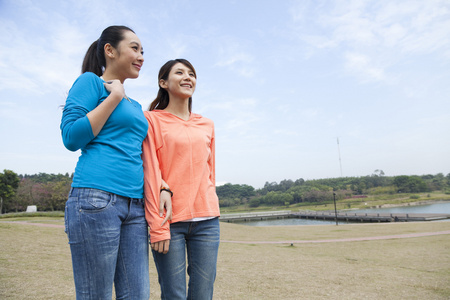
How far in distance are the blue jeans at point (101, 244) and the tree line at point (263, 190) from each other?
3804 centimetres

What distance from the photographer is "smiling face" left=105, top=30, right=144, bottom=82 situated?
168cm

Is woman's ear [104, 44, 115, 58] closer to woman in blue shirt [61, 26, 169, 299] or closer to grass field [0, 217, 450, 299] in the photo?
woman in blue shirt [61, 26, 169, 299]

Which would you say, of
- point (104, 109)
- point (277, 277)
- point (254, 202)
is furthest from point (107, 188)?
point (254, 202)

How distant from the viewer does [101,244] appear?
4.25 ft

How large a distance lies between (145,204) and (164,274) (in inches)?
17.8

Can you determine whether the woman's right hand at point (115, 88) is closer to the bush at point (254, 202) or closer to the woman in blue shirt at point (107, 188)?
the woman in blue shirt at point (107, 188)

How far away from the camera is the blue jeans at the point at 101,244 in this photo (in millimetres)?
1275

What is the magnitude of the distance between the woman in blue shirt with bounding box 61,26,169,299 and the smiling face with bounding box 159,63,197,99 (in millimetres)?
355

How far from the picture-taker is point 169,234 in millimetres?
1599

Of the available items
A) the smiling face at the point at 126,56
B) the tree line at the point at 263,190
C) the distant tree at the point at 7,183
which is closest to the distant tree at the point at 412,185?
the tree line at the point at 263,190

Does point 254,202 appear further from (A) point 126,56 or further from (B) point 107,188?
(B) point 107,188

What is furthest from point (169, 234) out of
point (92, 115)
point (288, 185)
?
Answer: point (288, 185)

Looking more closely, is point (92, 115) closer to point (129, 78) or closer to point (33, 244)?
point (129, 78)

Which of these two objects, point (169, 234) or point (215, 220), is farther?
point (215, 220)
